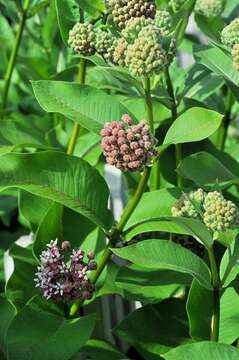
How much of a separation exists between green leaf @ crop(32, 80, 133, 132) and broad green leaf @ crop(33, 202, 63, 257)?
20cm

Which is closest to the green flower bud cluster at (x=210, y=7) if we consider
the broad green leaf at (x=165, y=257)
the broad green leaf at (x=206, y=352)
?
the broad green leaf at (x=165, y=257)

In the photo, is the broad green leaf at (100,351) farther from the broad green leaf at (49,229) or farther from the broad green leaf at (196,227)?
the broad green leaf at (196,227)

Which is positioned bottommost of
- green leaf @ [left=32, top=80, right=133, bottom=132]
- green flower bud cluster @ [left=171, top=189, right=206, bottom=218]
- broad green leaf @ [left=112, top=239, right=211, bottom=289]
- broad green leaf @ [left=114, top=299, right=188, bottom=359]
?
broad green leaf @ [left=114, top=299, right=188, bottom=359]

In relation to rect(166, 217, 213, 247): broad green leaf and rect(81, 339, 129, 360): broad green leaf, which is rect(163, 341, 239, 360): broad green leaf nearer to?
rect(166, 217, 213, 247): broad green leaf

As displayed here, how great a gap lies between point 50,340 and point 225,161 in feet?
1.69

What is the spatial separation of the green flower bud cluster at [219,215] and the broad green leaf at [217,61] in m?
0.39

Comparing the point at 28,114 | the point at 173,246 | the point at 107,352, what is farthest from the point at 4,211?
the point at 173,246

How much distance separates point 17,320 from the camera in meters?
1.25

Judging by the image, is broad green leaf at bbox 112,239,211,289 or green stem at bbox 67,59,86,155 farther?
green stem at bbox 67,59,86,155

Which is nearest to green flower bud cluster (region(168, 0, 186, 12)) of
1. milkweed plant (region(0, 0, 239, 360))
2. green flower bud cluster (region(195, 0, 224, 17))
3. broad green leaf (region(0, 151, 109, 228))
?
milkweed plant (region(0, 0, 239, 360))

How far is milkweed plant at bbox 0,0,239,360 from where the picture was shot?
114 centimetres

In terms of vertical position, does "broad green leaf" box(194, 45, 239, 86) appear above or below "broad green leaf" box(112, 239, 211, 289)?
above

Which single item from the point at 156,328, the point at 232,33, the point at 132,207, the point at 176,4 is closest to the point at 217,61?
the point at 176,4

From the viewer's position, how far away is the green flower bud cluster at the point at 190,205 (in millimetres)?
1140
